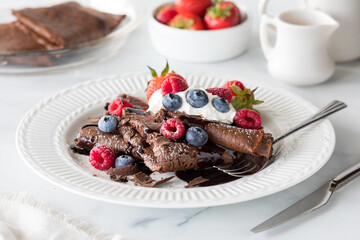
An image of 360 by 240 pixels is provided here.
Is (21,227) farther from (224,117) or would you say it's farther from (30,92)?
(30,92)

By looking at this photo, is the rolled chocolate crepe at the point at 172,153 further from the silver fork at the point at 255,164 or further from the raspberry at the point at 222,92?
the raspberry at the point at 222,92

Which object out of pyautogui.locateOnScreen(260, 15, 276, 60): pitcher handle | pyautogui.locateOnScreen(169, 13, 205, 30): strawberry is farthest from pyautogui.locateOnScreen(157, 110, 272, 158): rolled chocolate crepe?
pyautogui.locateOnScreen(169, 13, 205, 30): strawberry

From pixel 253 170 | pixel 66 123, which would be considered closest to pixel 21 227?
pixel 66 123

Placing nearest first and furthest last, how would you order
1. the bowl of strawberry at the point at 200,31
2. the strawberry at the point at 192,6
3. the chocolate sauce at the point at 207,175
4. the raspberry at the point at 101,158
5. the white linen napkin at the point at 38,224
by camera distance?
the white linen napkin at the point at 38,224
the chocolate sauce at the point at 207,175
the raspberry at the point at 101,158
the bowl of strawberry at the point at 200,31
the strawberry at the point at 192,6

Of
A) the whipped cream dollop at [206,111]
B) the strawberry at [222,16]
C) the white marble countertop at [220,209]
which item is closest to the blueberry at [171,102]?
the whipped cream dollop at [206,111]

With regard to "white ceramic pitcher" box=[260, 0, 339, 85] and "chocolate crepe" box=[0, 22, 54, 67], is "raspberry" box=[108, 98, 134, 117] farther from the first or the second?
"white ceramic pitcher" box=[260, 0, 339, 85]

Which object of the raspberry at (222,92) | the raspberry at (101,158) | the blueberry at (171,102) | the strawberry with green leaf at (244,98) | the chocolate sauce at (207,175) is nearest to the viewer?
the chocolate sauce at (207,175)

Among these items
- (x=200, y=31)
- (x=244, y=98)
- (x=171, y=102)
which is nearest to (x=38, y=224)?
(x=171, y=102)

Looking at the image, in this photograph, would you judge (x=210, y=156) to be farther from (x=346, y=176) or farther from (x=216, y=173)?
(x=346, y=176)
